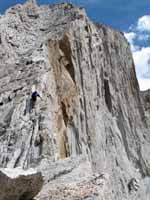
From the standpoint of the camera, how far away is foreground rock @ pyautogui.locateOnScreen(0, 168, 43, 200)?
766 cm

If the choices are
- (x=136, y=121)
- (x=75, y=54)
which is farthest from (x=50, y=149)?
(x=136, y=121)

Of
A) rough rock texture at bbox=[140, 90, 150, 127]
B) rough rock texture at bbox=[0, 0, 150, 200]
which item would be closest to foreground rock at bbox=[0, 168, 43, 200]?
rough rock texture at bbox=[0, 0, 150, 200]

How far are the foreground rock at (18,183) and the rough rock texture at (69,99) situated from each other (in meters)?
2.38

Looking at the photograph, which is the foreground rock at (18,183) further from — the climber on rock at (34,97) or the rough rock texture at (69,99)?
the climber on rock at (34,97)

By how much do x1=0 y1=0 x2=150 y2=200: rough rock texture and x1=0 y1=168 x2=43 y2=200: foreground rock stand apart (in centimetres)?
238

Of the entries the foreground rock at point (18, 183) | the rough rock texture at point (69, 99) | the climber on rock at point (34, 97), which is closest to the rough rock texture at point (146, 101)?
the rough rock texture at point (69, 99)

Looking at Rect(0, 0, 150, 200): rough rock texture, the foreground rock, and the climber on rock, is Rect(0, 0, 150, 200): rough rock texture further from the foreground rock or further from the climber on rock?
the foreground rock

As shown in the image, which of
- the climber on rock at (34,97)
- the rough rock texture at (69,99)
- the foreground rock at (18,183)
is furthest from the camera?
the climber on rock at (34,97)

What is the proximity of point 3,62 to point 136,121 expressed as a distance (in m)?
15.4

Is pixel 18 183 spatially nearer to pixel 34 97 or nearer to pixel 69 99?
pixel 34 97

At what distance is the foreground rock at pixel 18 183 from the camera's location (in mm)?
7660

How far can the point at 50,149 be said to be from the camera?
16188 millimetres

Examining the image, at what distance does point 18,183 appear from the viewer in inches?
308

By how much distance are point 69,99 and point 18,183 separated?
16.1 meters
